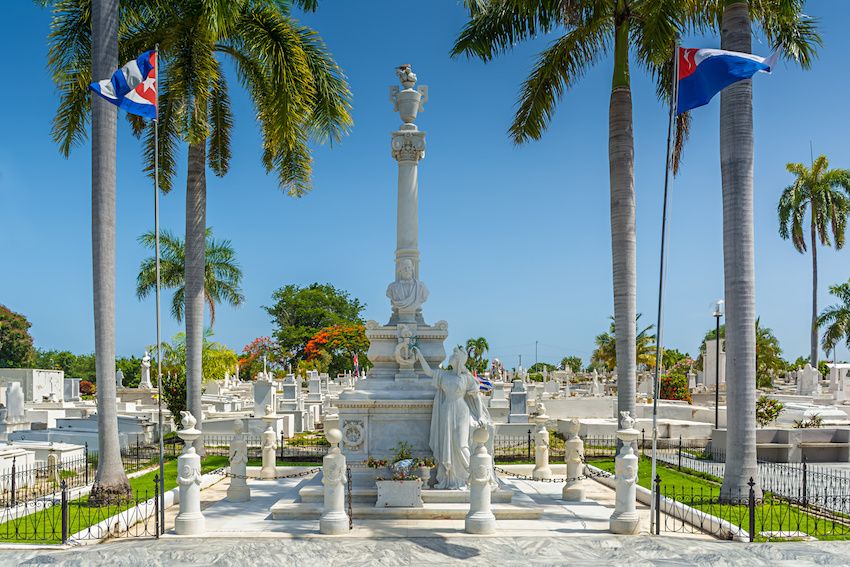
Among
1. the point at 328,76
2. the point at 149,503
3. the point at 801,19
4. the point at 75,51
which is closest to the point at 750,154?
the point at 801,19

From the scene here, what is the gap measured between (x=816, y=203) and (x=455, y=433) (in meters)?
37.6

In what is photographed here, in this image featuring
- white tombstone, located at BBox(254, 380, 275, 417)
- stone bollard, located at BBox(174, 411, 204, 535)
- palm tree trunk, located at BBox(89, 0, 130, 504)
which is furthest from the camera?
white tombstone, located at BBox(254, 380, 275, 417)

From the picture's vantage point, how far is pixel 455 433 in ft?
42.3

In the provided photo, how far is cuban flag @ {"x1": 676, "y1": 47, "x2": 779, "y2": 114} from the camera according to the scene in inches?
464

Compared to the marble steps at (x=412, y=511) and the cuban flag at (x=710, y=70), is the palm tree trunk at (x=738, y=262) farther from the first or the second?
the marble steps at (x=412, y=511)

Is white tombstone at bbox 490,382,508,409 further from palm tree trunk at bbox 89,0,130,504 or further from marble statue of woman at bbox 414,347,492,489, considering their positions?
palm tree trunk at bbox 89,0,130,504

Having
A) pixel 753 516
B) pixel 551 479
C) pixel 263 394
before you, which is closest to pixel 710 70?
pixel 753 516

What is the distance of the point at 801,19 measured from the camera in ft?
49.0

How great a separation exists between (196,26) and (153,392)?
30.6 m

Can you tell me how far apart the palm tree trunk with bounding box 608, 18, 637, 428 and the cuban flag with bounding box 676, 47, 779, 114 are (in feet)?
17.1

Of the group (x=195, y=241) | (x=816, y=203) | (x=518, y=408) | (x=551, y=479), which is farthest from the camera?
(x=816, y=203)

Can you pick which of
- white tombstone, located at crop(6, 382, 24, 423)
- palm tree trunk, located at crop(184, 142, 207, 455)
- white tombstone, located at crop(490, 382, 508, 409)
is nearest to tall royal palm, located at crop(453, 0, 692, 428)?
palm tree trunk, located at crop(184, 142, 207, 455)

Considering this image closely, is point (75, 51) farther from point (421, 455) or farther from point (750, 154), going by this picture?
point (750, 154)

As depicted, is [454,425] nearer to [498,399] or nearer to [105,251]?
[105,251]
